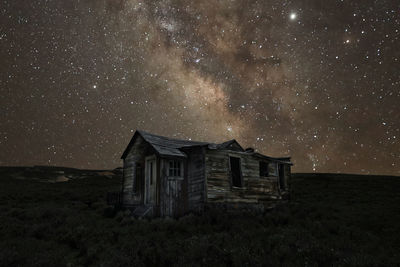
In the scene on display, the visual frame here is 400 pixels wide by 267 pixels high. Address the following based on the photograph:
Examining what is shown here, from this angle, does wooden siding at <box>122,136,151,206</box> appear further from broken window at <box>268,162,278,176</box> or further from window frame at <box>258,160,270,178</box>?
broken window at <box>268,162,278,176</box>

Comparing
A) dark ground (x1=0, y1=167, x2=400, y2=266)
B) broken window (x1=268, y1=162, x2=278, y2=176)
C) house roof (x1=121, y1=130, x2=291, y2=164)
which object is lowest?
dark ground (x1=0, y1=167, x2=400, y2=266)

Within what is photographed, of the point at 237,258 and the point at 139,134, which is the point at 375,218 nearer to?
the point at 237,258

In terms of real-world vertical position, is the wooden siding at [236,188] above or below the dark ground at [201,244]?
above

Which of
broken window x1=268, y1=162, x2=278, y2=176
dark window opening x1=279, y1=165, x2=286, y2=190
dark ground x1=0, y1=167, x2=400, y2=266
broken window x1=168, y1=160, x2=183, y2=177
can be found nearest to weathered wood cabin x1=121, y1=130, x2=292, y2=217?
broken window x1=168, y1=160, x2=183, y2=177

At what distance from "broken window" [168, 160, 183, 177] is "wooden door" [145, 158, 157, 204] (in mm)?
898

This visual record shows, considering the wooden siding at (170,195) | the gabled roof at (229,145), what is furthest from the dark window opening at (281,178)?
the wooden siding at (170,195)

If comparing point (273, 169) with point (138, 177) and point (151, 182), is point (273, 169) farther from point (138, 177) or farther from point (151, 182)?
point (138, 177)

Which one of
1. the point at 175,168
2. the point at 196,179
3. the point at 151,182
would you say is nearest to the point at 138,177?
the point at 151,182

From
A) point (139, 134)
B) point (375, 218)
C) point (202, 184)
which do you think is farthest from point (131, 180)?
point (375, 218)

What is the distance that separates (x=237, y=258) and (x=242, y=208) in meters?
9.47

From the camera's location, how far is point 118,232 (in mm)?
10047

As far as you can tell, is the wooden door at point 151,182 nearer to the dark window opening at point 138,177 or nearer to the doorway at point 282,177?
the dark window opening at point 138,177

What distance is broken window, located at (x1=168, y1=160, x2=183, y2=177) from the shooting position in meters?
14.1

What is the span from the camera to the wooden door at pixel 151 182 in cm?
1385
